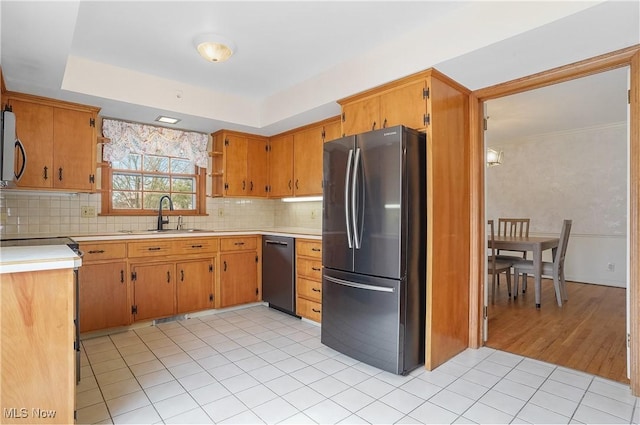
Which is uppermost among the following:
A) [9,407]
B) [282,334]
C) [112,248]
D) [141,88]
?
[141,88]

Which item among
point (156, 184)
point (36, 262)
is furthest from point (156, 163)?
point (36, 262)

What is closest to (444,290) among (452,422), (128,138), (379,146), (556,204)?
(452,422)

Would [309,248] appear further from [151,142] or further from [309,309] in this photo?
[151,142]

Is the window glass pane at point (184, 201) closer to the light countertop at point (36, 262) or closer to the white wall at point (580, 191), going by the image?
the light countertop at point (36, 262)

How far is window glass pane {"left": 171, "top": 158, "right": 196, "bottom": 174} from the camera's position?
4143mm

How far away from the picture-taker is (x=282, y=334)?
3170 millimetres

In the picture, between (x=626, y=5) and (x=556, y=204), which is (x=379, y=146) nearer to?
(x=626, y=5)

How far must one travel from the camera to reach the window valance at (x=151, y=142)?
3590 millimetres

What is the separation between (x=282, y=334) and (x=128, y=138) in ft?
8.70

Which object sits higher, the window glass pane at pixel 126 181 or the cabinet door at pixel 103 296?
the window glass pane at pixel 126 181

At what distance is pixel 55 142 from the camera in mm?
3068

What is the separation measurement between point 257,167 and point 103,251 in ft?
6.62

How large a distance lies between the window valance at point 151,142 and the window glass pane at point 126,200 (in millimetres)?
396

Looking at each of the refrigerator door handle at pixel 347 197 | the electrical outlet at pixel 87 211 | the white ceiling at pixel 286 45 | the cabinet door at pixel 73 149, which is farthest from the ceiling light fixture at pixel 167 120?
the refrigerator door handle at pixel 347 197
